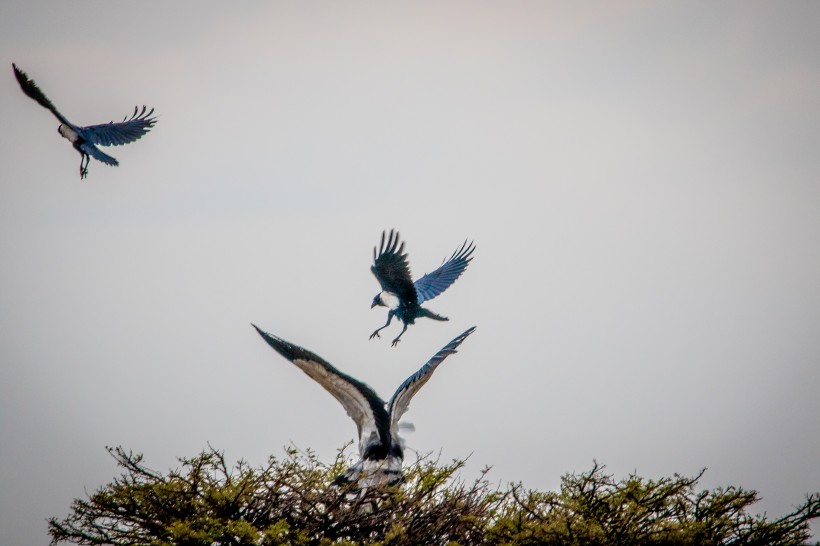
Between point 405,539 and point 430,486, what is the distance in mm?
1185

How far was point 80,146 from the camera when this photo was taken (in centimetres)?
1520

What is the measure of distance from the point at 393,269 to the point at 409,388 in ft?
8.37

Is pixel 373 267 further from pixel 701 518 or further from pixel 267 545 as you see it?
pixel 701 518

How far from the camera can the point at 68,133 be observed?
15.0 metres

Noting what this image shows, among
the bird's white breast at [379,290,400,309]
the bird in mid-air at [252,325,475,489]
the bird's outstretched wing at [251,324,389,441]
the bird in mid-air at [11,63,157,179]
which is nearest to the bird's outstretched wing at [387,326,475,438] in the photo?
the bird in mid-air at [252,325,475,489]

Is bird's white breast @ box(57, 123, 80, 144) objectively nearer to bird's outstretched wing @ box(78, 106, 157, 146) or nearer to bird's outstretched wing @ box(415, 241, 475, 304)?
bird's outstretched wing @ box(78, 106, 157, 146)

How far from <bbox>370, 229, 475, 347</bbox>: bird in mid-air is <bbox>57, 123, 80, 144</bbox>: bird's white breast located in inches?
240

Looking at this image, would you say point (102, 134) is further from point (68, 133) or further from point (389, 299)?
point (389, 299)

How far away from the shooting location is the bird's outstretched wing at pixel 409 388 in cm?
1142

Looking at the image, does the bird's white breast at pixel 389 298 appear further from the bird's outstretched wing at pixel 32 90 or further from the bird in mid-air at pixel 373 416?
the bird's outstretched wing at pixel 32 90

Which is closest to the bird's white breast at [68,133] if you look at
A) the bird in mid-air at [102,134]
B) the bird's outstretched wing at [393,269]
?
the bird in mid-air at [102,134]

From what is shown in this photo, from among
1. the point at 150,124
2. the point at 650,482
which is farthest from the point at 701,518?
the point at 150,124

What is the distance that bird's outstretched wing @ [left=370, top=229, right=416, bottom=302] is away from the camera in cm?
1330

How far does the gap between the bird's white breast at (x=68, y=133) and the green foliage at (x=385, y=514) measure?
6984 mm
